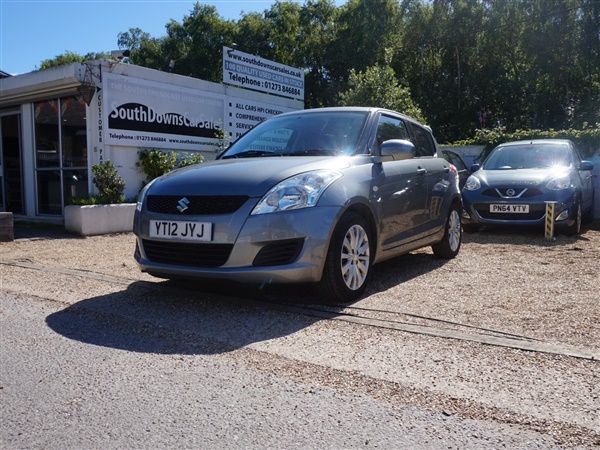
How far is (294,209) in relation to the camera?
13.5 feet

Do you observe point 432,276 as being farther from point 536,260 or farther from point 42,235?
point 42,235

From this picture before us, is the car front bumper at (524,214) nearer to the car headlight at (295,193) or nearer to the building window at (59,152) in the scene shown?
the car headlight at (295,193)

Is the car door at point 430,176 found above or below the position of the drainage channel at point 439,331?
above

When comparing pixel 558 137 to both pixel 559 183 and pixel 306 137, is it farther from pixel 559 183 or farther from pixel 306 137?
pixel 306 137

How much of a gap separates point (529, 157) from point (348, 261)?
662cm

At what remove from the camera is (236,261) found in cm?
408

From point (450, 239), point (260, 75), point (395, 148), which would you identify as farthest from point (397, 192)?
point (260, 75)

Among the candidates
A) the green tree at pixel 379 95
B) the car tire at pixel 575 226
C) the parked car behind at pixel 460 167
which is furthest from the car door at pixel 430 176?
the green tree at pixel 379 95

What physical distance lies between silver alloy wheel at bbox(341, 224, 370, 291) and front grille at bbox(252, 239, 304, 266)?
450 mm

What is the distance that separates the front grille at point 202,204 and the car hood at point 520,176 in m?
5.95

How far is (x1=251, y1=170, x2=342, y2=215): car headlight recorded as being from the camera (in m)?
4.09

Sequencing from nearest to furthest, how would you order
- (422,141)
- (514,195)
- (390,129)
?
1. (390,129)
2. (422,141)
3. (514,195)

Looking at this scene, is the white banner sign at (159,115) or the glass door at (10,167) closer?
the white banner sign at (159,115)

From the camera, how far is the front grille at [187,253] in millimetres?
4145
